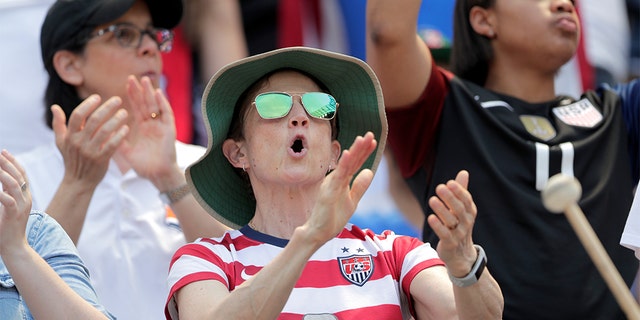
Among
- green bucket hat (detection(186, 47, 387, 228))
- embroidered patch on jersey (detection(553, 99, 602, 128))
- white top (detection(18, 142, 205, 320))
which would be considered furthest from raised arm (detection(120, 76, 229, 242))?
embroidered patch on jersey (detection(553, 99, 602, 128))

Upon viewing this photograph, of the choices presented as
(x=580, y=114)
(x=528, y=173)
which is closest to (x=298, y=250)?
(x=528, y=173)

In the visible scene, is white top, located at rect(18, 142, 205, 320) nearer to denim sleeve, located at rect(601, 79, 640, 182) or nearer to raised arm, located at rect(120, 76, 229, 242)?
raised arm, located at rect(120, 76, 229, 242)

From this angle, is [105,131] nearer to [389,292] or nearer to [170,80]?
[389,292]

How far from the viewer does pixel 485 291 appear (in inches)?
124

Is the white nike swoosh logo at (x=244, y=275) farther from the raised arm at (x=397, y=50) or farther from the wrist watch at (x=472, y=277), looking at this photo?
the raised arm at (x=397, y=50)

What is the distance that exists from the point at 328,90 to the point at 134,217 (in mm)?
1086

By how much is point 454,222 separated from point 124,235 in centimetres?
170

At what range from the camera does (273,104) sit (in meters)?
3.44

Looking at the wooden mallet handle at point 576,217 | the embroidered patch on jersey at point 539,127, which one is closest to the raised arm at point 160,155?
the embroidered patch on jersey at point 539,127

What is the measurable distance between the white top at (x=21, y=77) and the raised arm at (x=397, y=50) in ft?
5.19

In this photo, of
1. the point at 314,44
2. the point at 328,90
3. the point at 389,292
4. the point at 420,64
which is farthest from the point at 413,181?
the point at 314,44

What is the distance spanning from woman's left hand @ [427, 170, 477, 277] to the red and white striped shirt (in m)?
0.28

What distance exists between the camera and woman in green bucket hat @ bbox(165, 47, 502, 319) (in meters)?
3.01

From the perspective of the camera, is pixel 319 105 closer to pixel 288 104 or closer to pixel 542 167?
pixel 288 104
